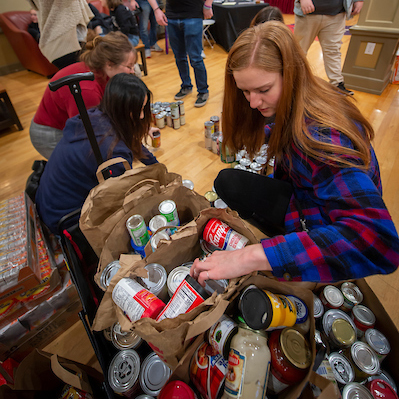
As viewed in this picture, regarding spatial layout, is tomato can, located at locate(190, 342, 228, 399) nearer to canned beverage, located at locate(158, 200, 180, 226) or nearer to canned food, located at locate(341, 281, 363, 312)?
canned beverage, located at locate(158, 200, 180, 226)

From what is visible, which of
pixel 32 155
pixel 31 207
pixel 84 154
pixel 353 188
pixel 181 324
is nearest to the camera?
pixel 181 324

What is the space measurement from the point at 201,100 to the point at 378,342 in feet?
8.76

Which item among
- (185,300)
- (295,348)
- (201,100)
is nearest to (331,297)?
(295,348)

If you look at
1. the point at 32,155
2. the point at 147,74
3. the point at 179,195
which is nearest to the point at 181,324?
the point at 179,195

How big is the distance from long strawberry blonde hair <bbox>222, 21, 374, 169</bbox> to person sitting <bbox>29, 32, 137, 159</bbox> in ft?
3.12

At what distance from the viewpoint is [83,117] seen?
34.8 inches

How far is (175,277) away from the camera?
0.73 metres

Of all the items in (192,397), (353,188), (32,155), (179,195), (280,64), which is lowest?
(32,155)

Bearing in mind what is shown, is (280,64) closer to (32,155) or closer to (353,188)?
(353,188)

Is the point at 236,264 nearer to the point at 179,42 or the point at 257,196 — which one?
the point at 257,196

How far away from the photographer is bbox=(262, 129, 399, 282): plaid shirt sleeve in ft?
1.94

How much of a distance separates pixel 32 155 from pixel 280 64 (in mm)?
2386

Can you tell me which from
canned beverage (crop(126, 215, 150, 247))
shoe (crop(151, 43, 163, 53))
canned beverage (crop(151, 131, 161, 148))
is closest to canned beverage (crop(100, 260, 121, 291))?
canned beverage (crop(126, 215, 150, 247))

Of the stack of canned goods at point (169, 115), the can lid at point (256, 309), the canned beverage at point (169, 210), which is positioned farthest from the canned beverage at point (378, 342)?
the stack of canned goods at point (169, 115)
